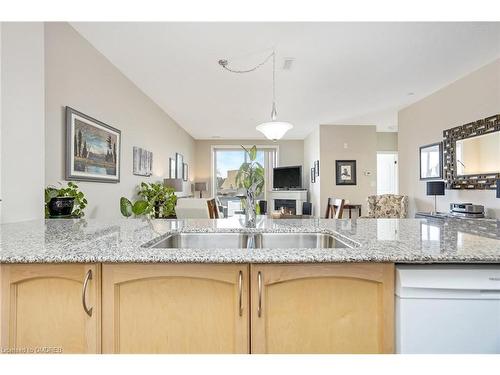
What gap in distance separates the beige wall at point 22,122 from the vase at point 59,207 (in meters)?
Answer: 0.11

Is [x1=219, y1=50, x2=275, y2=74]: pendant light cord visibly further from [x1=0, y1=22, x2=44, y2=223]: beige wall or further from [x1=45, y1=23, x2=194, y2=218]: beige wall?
[x1=0, y1=22, x2=44, y2=223]: beige wall

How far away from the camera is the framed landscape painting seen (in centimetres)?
246

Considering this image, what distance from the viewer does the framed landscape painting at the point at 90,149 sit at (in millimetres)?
2455

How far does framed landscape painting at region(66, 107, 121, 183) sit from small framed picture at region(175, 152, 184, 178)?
8.60 ft

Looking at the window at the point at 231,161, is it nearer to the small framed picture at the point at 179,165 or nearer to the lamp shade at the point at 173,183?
the small framed picture at the point at 179,165

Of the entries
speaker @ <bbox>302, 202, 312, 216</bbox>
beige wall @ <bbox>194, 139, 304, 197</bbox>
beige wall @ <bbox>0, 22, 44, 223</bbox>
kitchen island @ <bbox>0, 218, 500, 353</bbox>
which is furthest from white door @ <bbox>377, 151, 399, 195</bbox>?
beige wall @ <bbox>0, 22, 44, 223</bbox>

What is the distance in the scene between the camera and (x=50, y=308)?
94 centimetres

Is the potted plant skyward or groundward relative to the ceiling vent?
groundward

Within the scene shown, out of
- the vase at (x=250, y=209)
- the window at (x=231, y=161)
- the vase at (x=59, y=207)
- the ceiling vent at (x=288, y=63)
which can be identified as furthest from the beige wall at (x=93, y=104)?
the window at (x=231, y=161)

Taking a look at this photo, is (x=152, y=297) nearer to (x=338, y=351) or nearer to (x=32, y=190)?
(x=338, y=351)

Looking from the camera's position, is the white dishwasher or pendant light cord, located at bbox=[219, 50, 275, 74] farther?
pendant light cord, located at bbox=[219, 50, 275, 74]
